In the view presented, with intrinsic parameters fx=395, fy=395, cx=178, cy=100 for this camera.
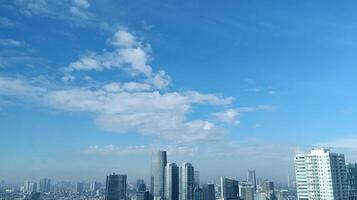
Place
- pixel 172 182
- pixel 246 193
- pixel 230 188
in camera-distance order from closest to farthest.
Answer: pixel 246 193 → pixel 230 188 → pixel 172 182

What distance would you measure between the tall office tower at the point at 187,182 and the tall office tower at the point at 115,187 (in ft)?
68.7

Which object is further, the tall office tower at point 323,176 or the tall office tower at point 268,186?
the tall office tower at point 268,186

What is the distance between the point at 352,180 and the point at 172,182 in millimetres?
81428

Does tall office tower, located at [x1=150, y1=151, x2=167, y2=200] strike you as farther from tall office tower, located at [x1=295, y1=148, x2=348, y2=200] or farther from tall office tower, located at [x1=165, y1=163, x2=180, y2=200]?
tall office tower, located at [x1=295, y1=148, x2=348, y2=200]

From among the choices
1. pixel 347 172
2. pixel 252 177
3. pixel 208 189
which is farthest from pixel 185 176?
pixel 347 172

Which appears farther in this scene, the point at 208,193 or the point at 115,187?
the point at 115,187

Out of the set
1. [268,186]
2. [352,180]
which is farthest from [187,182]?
[352,180]

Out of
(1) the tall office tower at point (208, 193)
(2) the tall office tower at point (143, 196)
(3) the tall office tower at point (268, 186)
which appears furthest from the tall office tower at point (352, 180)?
(2) the tall office tower at point (143, 196)

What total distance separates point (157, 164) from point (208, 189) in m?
26.0

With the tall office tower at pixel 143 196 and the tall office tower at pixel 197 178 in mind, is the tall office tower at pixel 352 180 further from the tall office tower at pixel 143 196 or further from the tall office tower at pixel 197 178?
the tall office tower at pixel 197 178

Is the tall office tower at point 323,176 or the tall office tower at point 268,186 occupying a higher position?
the tall office tower at point 323,176

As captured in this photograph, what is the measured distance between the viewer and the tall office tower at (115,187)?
13962 centimetres

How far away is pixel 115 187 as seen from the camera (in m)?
142

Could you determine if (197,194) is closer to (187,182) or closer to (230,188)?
(187,182)
